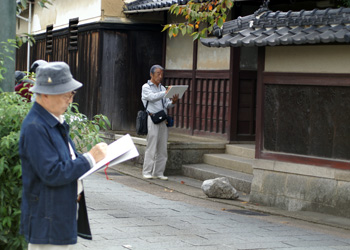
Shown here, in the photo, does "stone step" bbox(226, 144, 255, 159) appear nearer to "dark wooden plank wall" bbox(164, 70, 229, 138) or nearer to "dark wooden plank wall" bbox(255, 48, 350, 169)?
"dark wooden plank wall" bbox(164, 70, 229, 138)

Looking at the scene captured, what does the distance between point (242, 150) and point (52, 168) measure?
412 inches

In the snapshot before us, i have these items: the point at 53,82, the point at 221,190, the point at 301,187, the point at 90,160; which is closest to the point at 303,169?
the point at 301,187

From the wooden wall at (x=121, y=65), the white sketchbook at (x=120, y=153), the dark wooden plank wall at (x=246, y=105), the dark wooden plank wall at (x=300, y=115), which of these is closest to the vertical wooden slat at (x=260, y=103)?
the dark wooden plank wall at (x=300, y=115)

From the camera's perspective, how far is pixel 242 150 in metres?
14.4

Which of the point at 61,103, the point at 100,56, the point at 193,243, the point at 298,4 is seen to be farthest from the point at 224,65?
the point at 61,103

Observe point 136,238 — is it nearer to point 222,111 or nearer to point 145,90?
point 145,90

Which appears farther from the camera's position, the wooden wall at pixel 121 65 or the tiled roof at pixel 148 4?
the wooden wall at pixel 121 65

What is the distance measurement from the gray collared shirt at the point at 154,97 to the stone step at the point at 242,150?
2.02 meters

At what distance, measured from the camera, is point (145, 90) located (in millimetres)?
13312

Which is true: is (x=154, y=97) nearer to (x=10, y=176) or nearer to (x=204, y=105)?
(x=204, y=105)

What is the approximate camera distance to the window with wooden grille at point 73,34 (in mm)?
19875

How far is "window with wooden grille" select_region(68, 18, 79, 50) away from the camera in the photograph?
1988 cm

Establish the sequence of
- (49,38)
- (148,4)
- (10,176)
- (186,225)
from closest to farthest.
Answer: (10,176) < (186,225) < (148,4) < (49,38)

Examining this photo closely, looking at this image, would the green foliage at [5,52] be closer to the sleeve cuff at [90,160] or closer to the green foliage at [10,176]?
the green foliage at [10,176]
